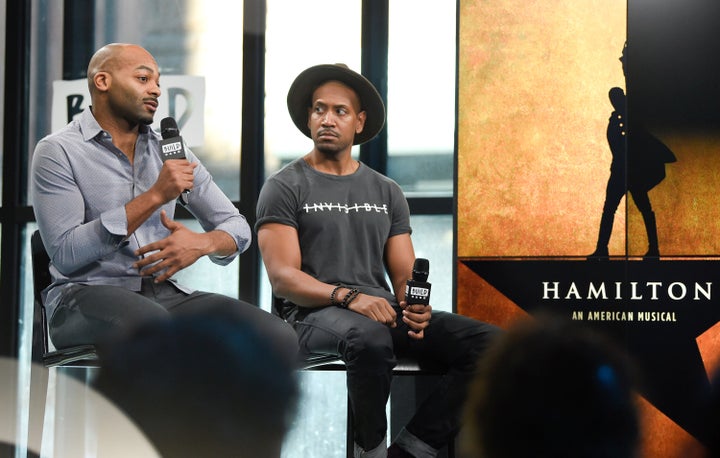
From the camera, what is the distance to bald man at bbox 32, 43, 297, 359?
2.63 m

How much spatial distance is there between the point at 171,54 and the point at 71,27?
58 cm

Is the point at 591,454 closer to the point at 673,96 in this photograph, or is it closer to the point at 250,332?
the point at 250,332

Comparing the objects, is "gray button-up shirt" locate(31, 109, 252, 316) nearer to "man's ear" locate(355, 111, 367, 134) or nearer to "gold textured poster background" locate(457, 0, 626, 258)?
"man's ear" locate(355, 111, 367, 134)

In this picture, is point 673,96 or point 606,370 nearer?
point 606,370

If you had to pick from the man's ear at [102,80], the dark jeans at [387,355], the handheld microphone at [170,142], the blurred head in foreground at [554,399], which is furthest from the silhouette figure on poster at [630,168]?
the blurred head in foreground at [554,399]

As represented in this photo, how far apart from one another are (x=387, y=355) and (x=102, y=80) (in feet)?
4.14

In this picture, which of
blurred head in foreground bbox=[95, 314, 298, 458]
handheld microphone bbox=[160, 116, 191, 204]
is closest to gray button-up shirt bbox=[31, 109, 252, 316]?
handheld microphone bbox=[160, 116, 191, 204]

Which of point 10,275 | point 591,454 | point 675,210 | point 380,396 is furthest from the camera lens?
point 10,275

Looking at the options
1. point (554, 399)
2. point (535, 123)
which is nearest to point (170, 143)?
point (535, 123)

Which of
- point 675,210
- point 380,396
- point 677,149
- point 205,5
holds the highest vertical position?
point 205,5

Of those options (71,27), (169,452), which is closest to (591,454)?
(169,452)

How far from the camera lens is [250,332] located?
43.0 inches

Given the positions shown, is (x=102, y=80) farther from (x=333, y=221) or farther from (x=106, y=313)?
(x=333, y=221)

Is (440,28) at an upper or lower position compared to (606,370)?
upper
